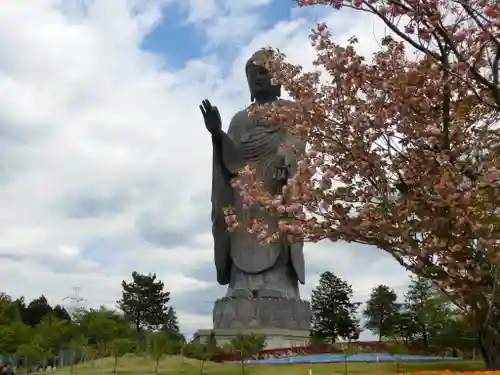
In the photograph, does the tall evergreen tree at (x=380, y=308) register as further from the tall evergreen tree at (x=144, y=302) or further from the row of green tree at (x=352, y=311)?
the tall evergreen tree at (x=144, y=302)

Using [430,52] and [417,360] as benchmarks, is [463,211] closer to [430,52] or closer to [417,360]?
[430,52]

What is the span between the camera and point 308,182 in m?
6.06

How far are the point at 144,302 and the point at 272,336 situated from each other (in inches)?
1058

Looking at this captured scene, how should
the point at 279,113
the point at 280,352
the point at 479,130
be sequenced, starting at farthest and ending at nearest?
1. the point at 280,352
2. the point at 279,113
3. the point at 479,130

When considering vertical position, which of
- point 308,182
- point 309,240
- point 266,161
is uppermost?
point 266,161

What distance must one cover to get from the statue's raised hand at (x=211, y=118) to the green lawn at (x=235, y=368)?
237 inches

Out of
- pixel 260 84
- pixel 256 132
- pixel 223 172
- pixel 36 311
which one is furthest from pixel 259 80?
pixel 36 311

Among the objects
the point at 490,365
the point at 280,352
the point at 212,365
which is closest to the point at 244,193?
the point at 490,365

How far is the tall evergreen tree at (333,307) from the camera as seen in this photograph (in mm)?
38625

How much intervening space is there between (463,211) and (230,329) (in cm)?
1418

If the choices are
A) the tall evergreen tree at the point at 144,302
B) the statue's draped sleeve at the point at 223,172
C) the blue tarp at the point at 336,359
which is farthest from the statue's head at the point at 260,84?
the tall evergreen tree at the point at 144,302

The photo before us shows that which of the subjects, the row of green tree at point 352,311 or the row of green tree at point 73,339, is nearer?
the row of green tree at point 73,339

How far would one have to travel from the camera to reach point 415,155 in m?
5.67

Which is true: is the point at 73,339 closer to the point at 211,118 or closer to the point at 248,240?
the point at 248,240
